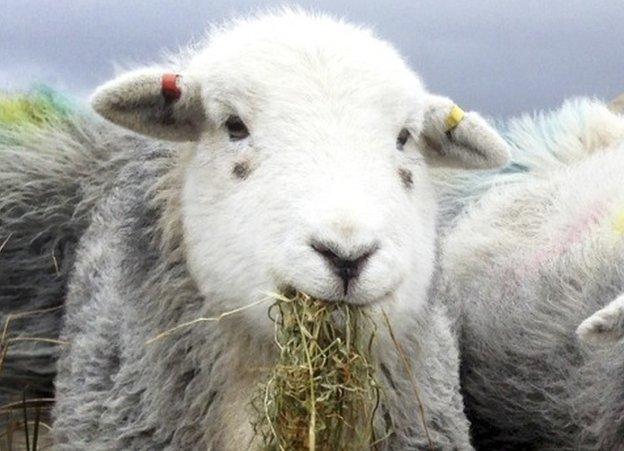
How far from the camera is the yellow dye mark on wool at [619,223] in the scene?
639 cm

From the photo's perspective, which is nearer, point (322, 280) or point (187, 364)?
point (322, 280)

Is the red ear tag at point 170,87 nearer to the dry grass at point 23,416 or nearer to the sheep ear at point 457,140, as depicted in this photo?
the sheep ear at point 457,140

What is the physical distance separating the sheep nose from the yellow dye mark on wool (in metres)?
2.42

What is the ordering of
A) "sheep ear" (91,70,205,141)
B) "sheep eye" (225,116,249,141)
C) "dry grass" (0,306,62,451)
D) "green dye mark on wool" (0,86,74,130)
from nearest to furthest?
"sheep eye" (225,116,249,141), "sheep ear" (91,70,205,141), "dry grass" (0,306,62,451), "green dye mark on wool" (0,86,74,130)

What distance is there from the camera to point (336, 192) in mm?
4359

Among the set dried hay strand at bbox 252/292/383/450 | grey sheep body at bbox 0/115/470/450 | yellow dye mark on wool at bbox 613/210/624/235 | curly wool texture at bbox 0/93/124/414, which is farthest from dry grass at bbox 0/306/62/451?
yellow dye mark on wool at bbox 613/210/624/235

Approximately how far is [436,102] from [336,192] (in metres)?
0.97

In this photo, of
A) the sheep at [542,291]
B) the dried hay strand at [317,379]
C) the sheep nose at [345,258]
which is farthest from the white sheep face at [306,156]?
the sheep at [542,291]

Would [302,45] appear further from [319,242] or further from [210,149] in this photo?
Result: [319,242]

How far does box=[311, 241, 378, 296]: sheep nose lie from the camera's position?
4.19m

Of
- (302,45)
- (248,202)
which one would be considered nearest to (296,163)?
(248,202)

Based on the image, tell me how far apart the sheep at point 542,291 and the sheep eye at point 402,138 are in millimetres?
711

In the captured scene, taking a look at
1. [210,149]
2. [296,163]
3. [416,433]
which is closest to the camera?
[296,163]

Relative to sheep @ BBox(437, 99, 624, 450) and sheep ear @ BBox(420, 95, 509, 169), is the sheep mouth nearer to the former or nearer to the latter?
sheep ear @ BBox(420, 95, 509, 169)
